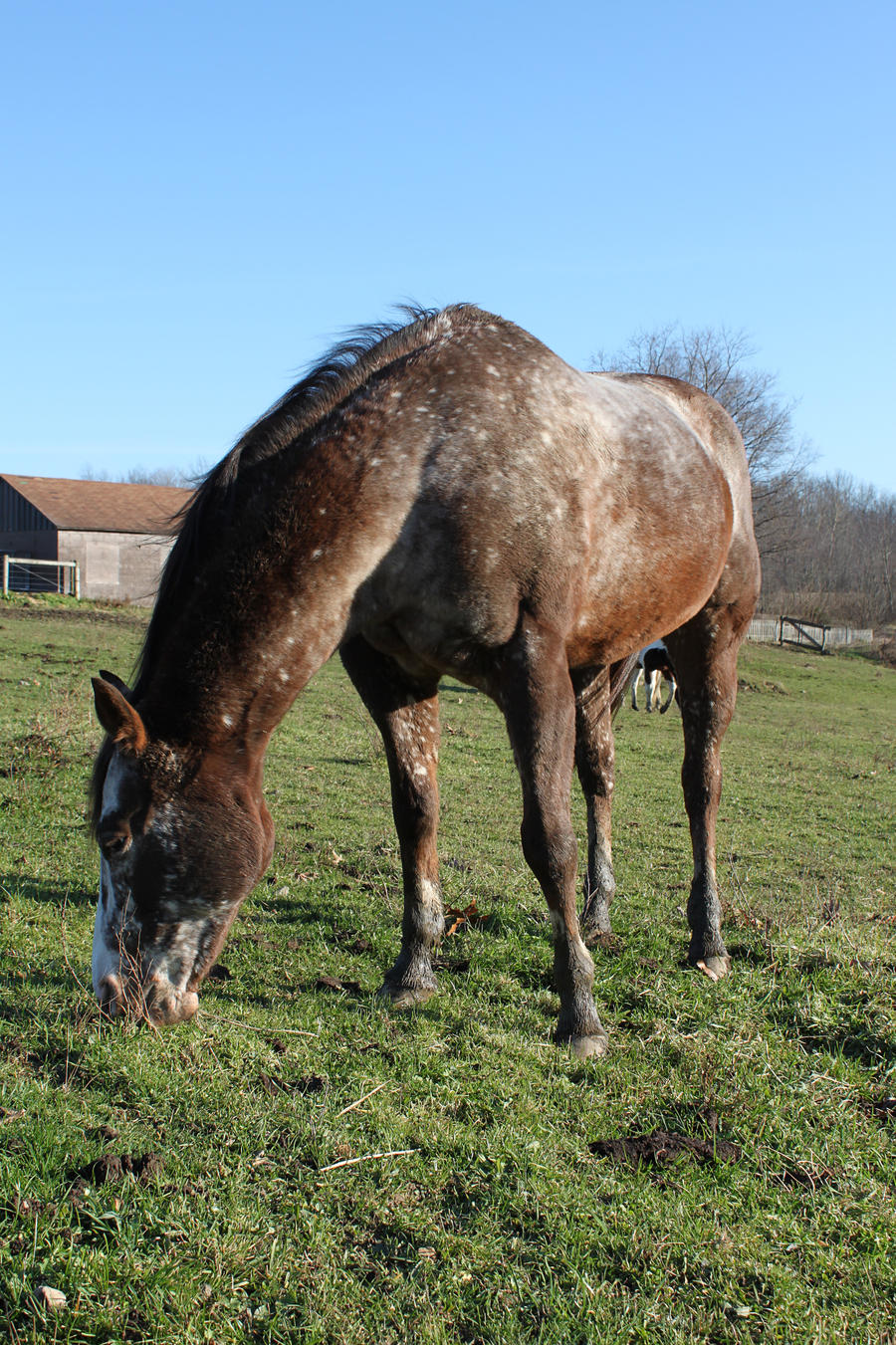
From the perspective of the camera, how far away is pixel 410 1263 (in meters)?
2.35

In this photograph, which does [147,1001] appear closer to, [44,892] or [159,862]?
[159,862]

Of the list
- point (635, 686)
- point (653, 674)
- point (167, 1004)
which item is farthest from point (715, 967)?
point (635, 686)

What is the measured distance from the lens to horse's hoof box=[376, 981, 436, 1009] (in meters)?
3.96

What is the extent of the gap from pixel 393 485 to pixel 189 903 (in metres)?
1.71

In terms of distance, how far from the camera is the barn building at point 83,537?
39.7 metres

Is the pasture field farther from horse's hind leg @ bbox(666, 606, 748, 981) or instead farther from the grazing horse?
horse's hind leg @ bbox(666, 606, 748, 981)

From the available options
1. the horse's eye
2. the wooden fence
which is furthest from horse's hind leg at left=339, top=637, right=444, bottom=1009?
the wooden fence

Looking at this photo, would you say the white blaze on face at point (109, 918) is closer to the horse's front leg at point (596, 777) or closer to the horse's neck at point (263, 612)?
the horse's neck at point (263, 612)

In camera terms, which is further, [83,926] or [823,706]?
[823,706]

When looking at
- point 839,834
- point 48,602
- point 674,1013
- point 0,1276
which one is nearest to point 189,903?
point 0,1276

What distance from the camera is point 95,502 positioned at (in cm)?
4359

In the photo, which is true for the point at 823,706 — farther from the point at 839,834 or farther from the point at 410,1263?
the point at 410,1263

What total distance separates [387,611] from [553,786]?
0.95 metres

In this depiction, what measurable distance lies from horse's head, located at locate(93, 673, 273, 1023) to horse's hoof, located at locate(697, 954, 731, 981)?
7.85 feet
